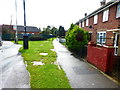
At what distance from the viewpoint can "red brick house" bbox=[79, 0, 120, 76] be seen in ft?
17.4

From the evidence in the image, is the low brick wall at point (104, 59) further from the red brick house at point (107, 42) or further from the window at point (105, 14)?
the window at point (105, 14)

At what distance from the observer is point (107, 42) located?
10.6 m

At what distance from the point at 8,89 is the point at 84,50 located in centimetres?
782

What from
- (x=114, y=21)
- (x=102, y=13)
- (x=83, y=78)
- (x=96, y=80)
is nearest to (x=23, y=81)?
(x=83, y=78)

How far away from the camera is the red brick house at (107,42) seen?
5301mm

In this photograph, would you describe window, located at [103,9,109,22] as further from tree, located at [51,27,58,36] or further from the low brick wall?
tree, located at [51,27,58,36]

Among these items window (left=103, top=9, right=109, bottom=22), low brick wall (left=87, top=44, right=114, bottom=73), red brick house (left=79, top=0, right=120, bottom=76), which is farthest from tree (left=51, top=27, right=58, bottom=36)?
low brick wall (left=87, top=44, right=114, bottom=73)

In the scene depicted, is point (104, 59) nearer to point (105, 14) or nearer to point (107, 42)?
A: point (107, 42)

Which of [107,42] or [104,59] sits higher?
[107,42]

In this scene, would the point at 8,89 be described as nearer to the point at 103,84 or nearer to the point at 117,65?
the point at 103,84

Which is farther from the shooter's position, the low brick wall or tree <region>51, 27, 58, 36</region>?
tree <region>51, 27, 58, 36</region>

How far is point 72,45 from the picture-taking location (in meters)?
11.0

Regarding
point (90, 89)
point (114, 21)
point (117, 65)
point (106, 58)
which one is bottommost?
point (90, 89)

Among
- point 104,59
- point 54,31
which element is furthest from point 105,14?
point 54,31
